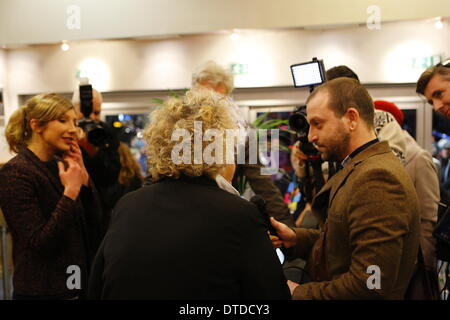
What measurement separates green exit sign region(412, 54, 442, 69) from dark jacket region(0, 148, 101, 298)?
3.18 metres

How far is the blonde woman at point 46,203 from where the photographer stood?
1.75 metres

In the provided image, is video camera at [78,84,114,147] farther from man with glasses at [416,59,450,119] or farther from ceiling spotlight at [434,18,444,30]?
ceiling spotlight at [434,18,444,30]

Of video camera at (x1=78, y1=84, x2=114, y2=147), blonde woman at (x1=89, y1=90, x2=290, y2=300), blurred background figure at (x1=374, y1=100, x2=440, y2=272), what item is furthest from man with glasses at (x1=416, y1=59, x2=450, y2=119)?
video camera at (x1=78, y1=84, x2=114, y2=147)

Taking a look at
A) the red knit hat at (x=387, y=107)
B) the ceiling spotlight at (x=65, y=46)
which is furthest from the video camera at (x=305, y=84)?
the ceiling spotlight at (x=65, y=46)

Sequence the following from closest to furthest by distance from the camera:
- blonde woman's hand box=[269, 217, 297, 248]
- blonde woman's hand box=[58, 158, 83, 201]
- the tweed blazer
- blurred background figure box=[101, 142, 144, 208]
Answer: the tweed blazer < blonde woman's hand box=[269, 217, 297, 248] < blonde woman's hand box=[58, 158, 83, 201] < blurred background figure box=[101, 142, 144, 208]

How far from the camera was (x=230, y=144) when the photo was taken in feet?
4.10

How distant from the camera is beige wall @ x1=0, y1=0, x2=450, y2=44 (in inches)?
139

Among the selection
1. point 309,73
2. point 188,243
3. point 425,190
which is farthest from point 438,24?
point 188,243

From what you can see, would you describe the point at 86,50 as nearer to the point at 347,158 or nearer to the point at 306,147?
the point at 306,147

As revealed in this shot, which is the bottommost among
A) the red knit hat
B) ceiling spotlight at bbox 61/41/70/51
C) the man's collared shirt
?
the man's collared shirt

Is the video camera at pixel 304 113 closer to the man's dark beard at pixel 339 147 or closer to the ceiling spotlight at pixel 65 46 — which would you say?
the man's dark beard at pixel 339 147

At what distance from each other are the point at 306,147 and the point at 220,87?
655mm

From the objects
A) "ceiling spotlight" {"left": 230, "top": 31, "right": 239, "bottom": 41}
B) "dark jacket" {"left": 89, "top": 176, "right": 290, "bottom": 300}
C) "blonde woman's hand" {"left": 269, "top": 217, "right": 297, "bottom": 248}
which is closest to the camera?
"dark jacket" {"left": 89, "top": 176, "right": 290, "bottom": 300}

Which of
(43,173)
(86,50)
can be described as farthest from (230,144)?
(86,50)
